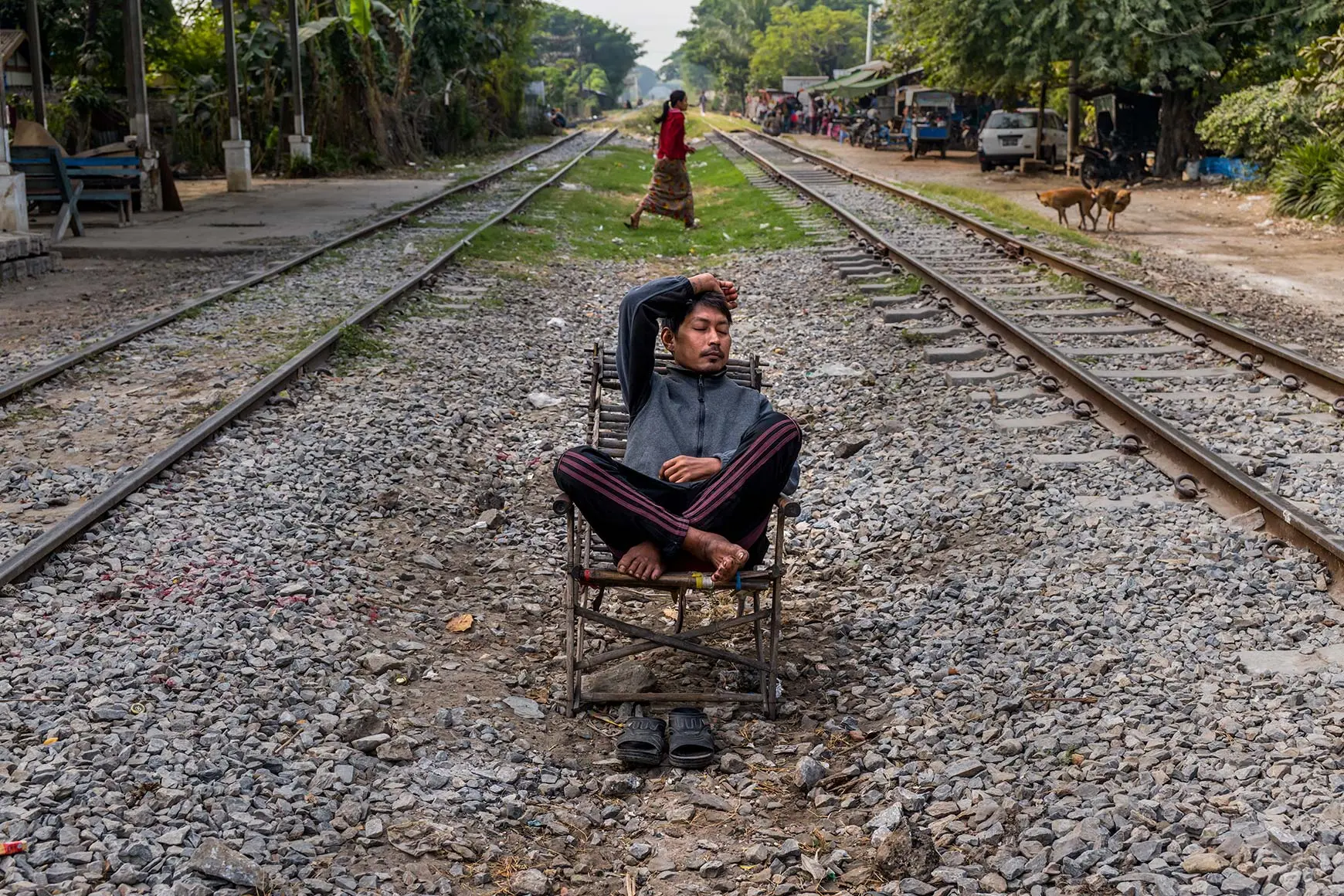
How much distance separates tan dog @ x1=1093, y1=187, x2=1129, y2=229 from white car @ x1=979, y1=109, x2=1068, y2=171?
1250cm

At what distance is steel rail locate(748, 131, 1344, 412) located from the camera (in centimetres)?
838

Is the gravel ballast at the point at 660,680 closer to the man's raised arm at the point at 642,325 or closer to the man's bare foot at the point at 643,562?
the man's bare foot at the point at 643,562

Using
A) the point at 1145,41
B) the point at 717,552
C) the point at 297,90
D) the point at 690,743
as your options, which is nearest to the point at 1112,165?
the point at 1145,41

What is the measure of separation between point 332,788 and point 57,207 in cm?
1940

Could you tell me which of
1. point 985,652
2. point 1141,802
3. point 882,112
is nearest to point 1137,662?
point 985,652

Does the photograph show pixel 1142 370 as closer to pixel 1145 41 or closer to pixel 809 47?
pixel 1145 41

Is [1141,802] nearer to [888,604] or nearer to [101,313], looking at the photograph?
[888,604]

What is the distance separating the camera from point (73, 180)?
1822 centimetres

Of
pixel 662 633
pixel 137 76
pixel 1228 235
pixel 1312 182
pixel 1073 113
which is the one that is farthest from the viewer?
pixel 1073 113

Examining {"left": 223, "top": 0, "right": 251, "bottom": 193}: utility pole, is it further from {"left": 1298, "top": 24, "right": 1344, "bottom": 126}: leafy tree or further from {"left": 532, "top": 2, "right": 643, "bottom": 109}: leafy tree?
{"left": 532, "top": 2, "right": 643, "bottom": 109}: leafy tree

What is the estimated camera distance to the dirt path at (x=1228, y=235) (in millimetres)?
13981

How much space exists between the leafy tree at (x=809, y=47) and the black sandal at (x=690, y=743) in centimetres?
9079

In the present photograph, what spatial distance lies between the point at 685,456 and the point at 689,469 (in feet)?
0.23

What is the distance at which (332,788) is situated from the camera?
3.91m
